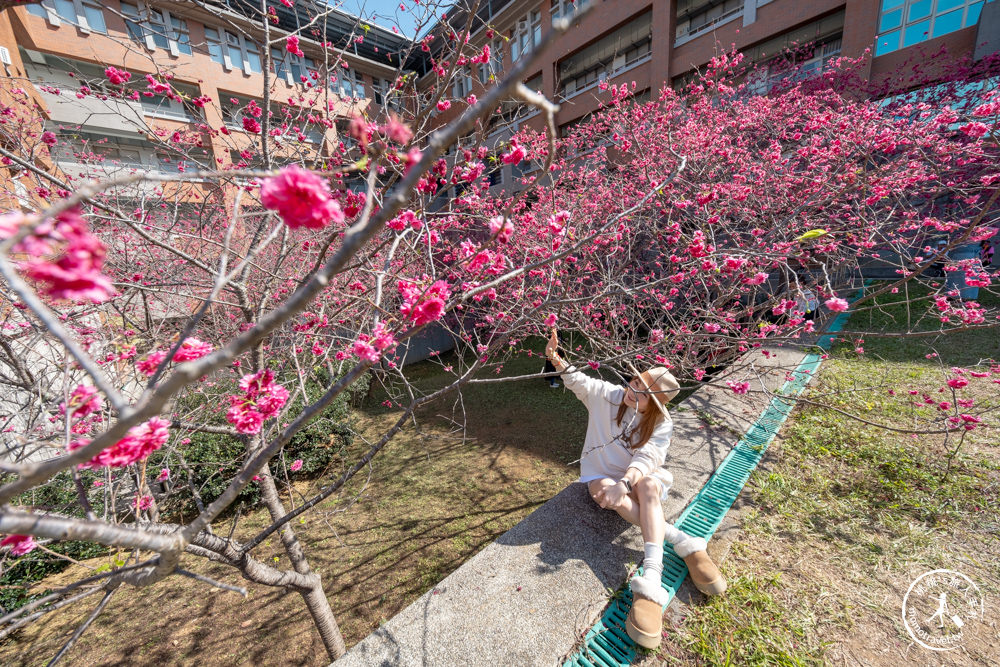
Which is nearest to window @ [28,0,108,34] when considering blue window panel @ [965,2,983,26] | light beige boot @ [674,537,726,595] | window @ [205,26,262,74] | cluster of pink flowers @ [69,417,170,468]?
window @ [205,26,262,74]

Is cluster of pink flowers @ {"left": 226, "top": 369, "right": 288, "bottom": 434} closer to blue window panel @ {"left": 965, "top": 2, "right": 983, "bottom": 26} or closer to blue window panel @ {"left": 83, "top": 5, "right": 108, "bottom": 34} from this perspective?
blue window panel @ {"left": 965, "top": 2, "right": 983, "bottom": 26}

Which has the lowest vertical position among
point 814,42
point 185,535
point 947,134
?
point 185,535

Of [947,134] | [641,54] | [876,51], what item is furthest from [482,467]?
[641,54]

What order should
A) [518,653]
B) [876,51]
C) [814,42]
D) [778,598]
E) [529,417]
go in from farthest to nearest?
[814,42] < [876,51] < [529,417] < [778,598] < [518,653]

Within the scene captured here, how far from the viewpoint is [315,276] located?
2.48 ft

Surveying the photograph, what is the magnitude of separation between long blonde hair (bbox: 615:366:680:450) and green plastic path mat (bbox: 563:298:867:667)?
71 centimetres

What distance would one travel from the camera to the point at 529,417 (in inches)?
229

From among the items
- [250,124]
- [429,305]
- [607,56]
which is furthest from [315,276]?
[607,56]

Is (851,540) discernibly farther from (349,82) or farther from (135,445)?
(349,82)

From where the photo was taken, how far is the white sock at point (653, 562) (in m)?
2.09

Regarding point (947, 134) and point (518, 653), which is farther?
point (947, 134)

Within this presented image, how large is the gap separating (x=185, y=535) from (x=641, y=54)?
17563mm

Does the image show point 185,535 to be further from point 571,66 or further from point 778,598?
point 571,66

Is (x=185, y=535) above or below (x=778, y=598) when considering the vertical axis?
above
